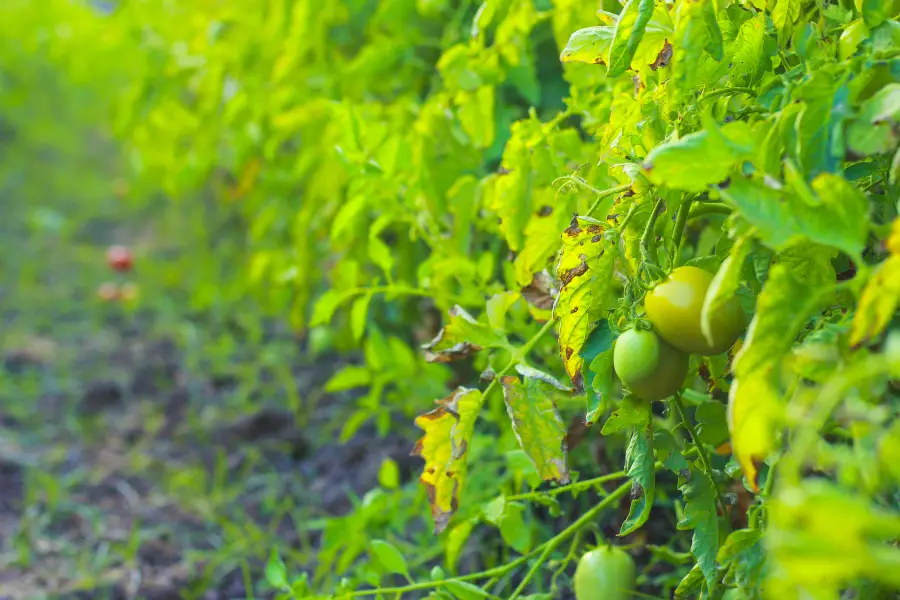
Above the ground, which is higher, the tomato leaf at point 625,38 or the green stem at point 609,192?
the tomato leaf at point 625,38

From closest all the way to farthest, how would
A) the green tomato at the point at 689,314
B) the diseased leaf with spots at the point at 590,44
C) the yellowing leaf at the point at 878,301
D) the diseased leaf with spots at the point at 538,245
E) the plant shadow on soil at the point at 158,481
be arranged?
1. the yellowing leaf at the point at 878,301
2. the green tomato at the point at 689,314
3. the diseased leaf with spots at the point at 590,44
4. the diseased leaf with spots at the point at 538,245
5. the plant shadow on soil at the point at 158,481

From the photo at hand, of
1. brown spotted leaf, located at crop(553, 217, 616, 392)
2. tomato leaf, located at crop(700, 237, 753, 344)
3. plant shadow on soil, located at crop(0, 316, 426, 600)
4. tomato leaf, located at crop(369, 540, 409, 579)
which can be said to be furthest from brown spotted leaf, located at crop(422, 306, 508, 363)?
plant shadow on soil, located at crop(0, 316, 426, 600)

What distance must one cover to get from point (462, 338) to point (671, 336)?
0.28 meters

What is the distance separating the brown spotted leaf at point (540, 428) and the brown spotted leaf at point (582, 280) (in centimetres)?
7

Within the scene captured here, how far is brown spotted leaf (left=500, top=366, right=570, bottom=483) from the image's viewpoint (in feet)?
2.97

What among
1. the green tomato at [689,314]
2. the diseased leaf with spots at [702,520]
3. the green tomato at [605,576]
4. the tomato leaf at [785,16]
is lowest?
the green tomato at [605,576]

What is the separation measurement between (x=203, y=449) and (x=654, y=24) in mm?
1643

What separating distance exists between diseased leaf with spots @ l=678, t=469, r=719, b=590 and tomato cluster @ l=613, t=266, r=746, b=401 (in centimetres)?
14

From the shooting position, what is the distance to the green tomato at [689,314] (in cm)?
74

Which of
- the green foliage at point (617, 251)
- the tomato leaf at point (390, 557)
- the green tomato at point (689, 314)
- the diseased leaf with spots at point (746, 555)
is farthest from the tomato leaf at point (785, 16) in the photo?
the tomato leaf at point (390, 557)

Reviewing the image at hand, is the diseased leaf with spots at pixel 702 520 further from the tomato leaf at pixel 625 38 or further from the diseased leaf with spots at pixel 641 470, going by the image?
the tomato leaf at pixel 625 38

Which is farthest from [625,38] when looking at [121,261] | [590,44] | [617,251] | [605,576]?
[121,261]

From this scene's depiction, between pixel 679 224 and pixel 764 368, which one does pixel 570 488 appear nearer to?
pixel 679 224

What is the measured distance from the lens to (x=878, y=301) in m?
0.58
